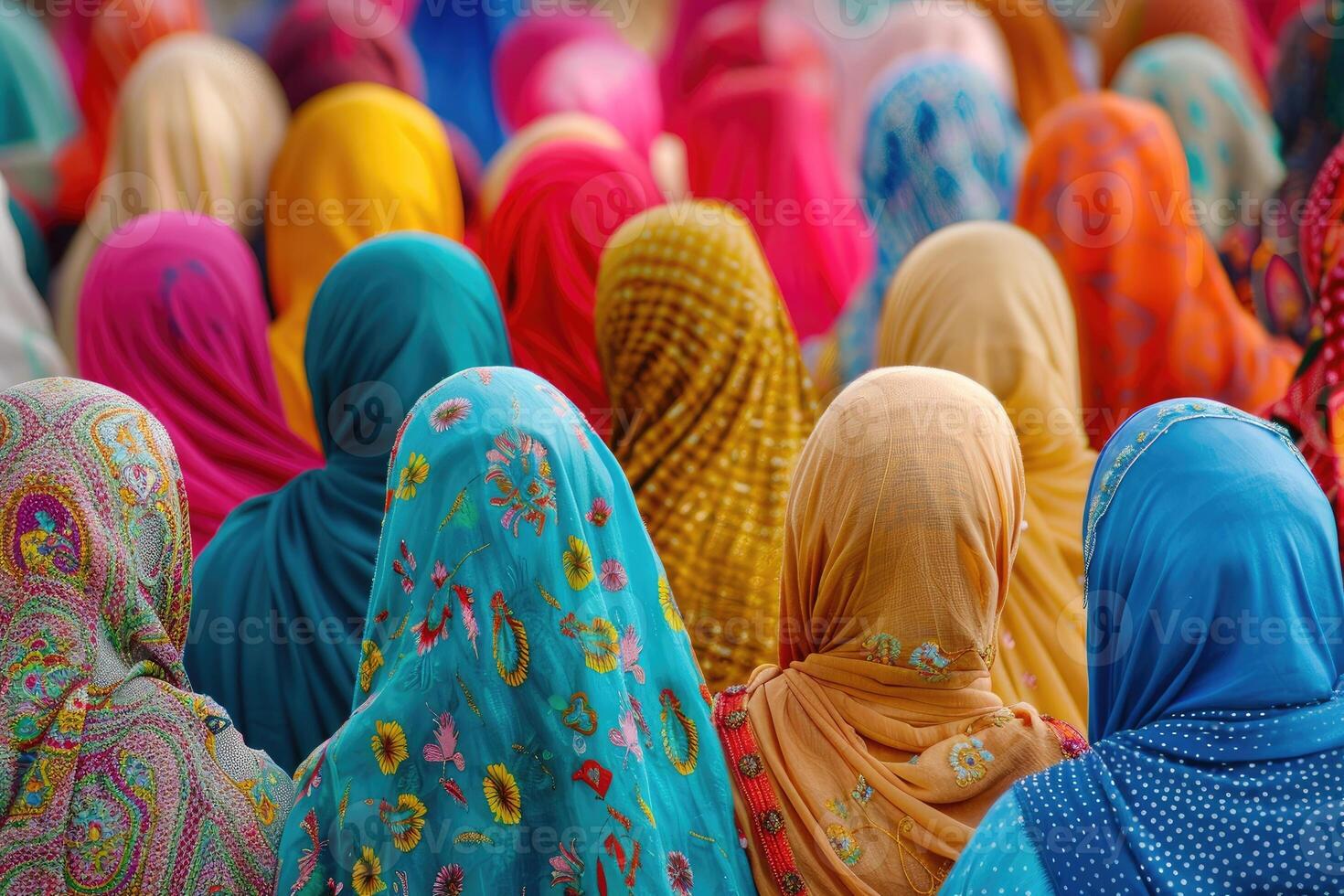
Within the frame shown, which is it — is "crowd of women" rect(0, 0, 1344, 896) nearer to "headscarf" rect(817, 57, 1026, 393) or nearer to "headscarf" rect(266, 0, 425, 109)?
"headscarf" rect(817, 57, 1026, 393)

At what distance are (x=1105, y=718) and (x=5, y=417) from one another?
1.35 metres

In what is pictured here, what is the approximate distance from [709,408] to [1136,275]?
1345 millimetres

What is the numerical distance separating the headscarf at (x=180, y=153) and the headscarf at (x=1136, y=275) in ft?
6.98

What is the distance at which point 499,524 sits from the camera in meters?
1.88

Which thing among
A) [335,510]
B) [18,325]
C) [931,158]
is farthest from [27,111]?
[335,510]

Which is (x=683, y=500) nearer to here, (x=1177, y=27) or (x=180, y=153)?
(x=180, y=153)

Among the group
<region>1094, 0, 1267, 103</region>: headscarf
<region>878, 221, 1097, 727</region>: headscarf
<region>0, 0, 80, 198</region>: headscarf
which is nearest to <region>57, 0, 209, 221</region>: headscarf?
<region>0, 0, 80, 198</region>: headscarf

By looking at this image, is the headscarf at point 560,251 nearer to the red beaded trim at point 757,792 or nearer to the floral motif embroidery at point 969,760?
the red beaded trim at point 757,792

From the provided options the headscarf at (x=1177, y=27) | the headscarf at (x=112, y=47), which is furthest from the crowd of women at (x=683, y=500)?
the headscarf at (x=1177, y=27)

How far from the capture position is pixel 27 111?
205 inches

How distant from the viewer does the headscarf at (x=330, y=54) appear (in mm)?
5281

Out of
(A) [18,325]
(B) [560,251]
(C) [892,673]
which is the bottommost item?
(C) [892,673]

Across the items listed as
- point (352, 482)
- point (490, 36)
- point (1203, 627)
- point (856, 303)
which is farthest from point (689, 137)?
point (1203, 627)

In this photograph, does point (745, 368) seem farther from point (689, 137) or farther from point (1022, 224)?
point (689, 137)
